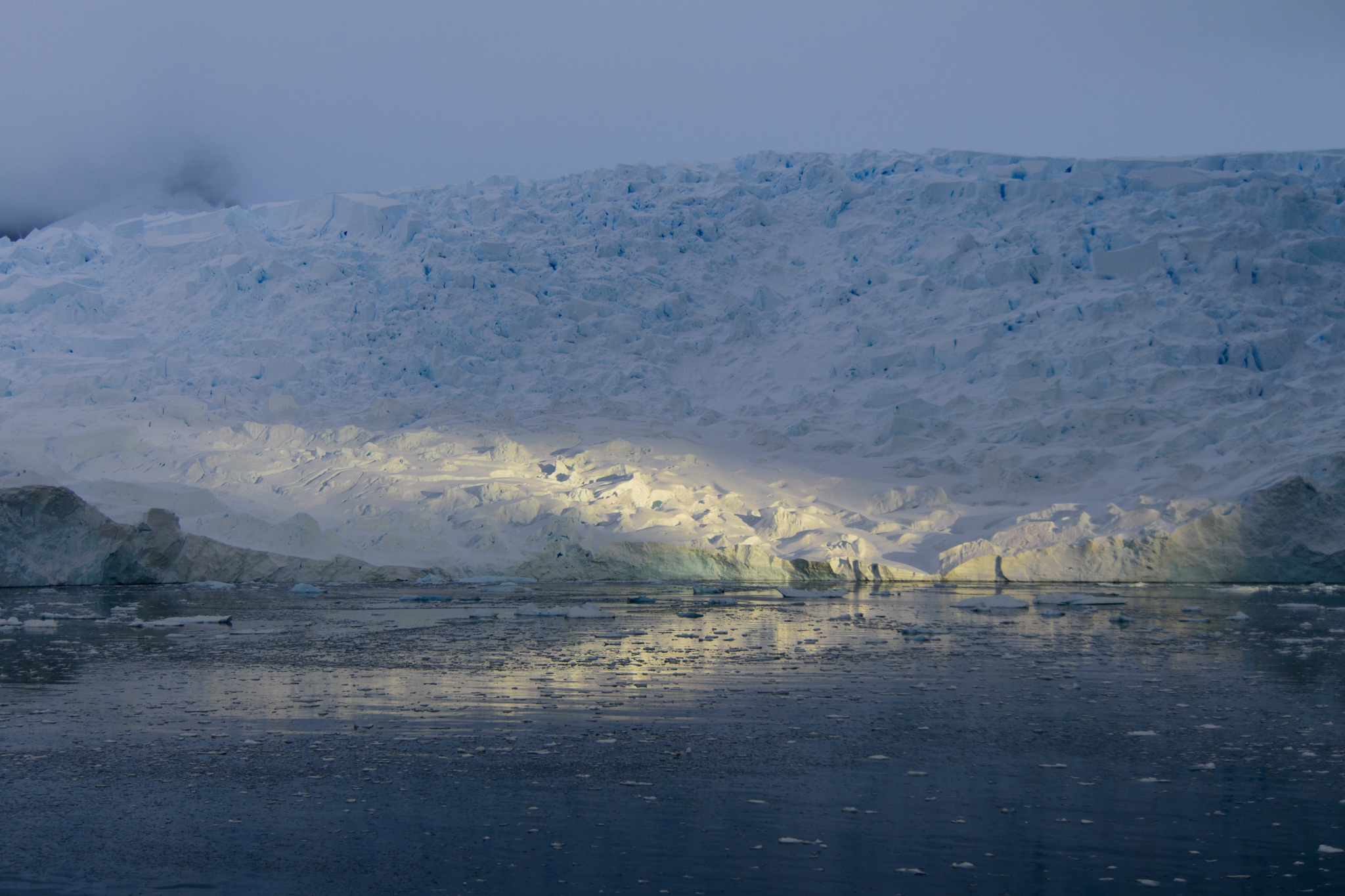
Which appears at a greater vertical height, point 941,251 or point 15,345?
point 941,251

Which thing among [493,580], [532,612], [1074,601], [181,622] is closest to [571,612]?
[532,612]

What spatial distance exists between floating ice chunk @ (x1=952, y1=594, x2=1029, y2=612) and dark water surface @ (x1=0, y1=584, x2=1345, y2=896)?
3373mm

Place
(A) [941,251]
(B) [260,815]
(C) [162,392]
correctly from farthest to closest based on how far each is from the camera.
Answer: (A) [941,251], (C) [162,392], (B) [260,815]

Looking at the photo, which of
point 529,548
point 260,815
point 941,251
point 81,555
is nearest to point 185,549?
point 81,555

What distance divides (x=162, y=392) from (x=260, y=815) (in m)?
27.0

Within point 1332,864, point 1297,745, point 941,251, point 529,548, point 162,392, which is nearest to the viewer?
point 1332,864

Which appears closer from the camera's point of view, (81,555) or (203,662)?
(203,662)

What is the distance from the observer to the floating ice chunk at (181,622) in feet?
43.6

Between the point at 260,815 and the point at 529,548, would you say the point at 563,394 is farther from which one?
the point at 260,815

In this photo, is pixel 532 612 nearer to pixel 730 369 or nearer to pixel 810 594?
pixel 810 594

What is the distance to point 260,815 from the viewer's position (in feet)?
16.7

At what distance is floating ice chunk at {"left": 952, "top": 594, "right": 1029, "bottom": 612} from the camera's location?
15523 millimetres

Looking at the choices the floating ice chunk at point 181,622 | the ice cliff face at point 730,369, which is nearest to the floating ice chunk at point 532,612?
the floating ice chunk at point 181,622

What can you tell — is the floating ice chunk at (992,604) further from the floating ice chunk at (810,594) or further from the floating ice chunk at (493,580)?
the floating ice chunk at (493,580)
